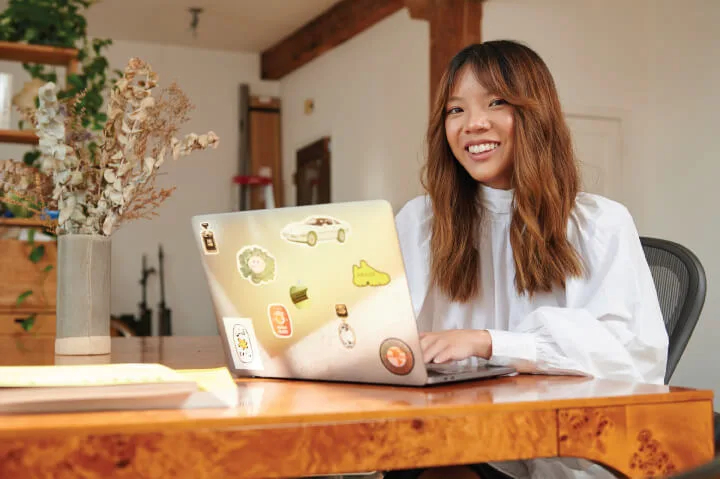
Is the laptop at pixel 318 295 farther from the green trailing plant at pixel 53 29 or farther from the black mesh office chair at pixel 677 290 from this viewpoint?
the green trailing plant at pixel 53 29

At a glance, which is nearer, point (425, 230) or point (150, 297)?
point (425, 230)

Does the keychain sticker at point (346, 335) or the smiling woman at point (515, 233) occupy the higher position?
the smiling woman at point (515, 233)

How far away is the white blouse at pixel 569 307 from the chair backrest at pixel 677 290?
156 mm

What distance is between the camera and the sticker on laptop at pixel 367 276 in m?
1.10

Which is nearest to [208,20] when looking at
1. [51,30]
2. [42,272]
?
[51,30]

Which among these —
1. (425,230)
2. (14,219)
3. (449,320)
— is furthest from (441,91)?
(14,219)

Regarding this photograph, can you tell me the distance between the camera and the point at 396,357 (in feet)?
3.70

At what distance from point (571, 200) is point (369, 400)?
2.77 ft

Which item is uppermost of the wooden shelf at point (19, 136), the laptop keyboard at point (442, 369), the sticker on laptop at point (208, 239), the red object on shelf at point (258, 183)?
the red object on shelf at point (258, 183)

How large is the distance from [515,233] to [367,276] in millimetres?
635

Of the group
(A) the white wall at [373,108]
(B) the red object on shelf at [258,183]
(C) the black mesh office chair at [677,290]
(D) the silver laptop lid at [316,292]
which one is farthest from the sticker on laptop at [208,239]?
(B) the red object on shelf at [258,183]

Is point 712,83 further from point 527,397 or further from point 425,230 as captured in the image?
point 527,397

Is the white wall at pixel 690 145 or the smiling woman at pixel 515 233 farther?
the white wall at pixel 690 145

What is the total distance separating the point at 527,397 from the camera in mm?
988
